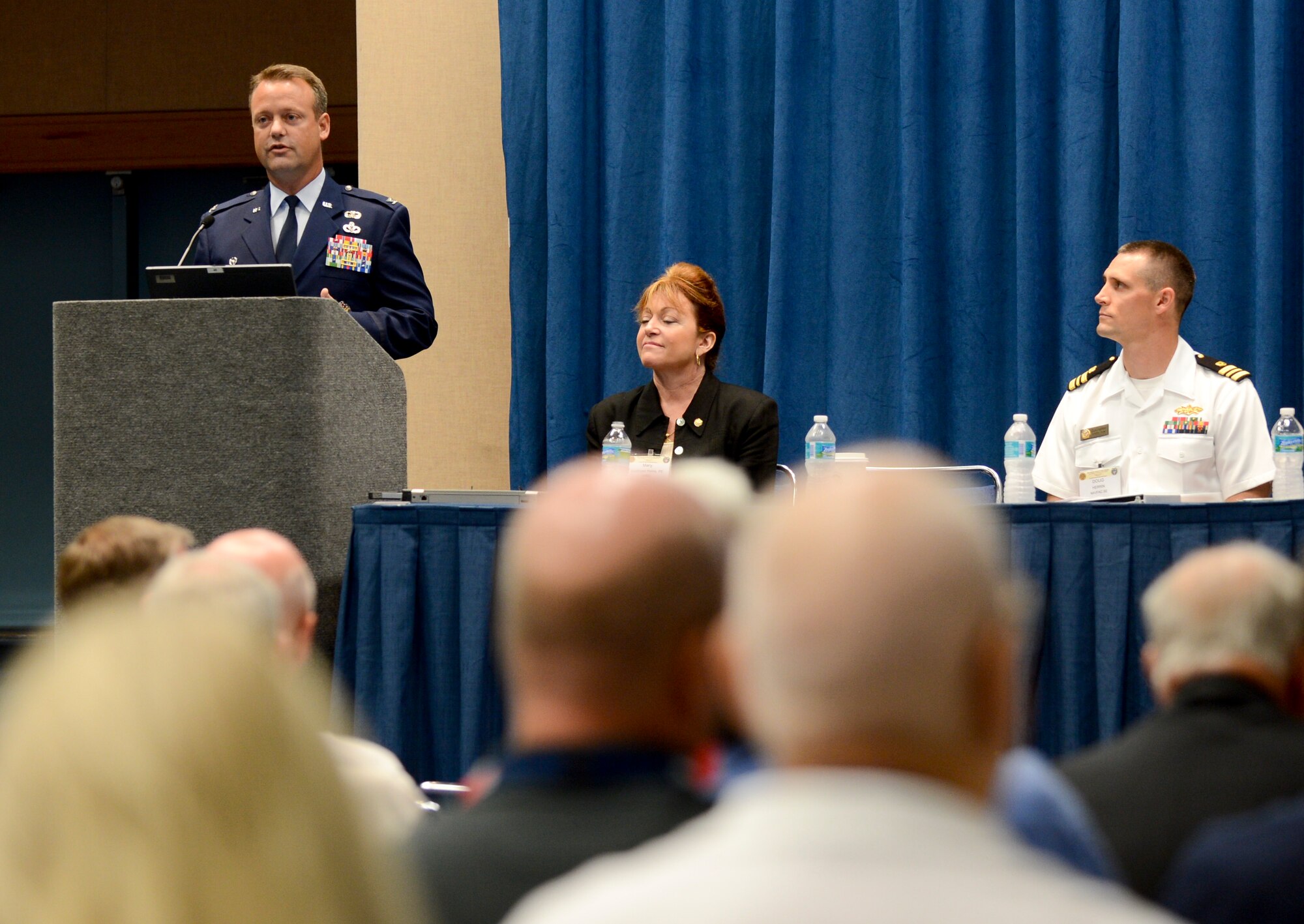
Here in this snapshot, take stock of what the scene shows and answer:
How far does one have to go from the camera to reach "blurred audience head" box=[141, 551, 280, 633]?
59.8 inches

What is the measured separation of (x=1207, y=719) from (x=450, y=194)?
453 centimetres

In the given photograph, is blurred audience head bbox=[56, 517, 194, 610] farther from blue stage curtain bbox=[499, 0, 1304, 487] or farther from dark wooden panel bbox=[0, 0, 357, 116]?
dark wooden panel bbox=[0, 0, 357, 116]

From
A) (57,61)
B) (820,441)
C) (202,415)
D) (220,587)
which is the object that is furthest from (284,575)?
(57,61)

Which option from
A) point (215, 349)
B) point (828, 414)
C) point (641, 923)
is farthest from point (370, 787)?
point (828, 414)

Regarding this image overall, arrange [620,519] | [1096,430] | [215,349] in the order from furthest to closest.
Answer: [1096,430] → [215,349] → [620,519]

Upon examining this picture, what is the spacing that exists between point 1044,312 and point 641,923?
4.79m

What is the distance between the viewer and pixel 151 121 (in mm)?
6980

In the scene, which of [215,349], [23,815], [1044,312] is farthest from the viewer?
[1044,312]

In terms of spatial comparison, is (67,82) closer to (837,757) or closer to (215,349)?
(215,349)

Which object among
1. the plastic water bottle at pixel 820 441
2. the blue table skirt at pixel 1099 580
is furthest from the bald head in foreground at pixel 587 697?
the plastic water bottle at pixel 820 441

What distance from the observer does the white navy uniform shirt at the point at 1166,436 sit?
4305 millimetres

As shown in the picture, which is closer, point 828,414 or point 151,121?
point 828,414

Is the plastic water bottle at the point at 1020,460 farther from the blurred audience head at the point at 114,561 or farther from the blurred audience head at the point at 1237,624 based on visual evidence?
the blurred audience head at the point at 114,561

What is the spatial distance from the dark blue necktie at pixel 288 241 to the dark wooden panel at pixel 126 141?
298 cm
